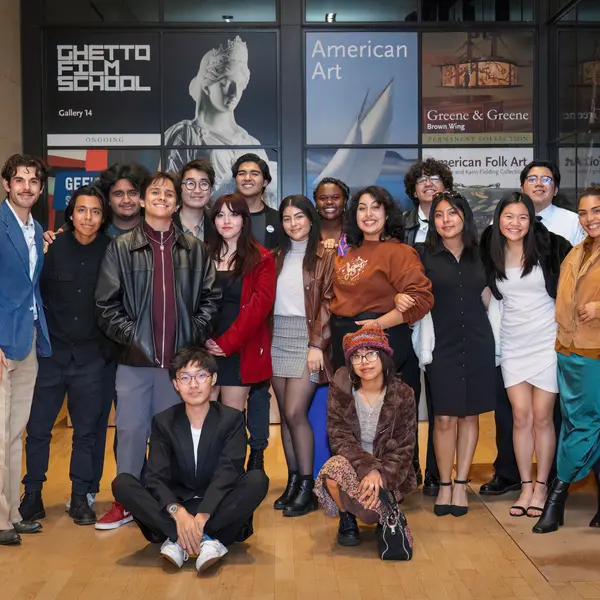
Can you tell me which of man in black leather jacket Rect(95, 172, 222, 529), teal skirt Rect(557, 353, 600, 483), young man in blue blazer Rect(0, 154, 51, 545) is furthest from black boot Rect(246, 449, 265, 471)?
teal skirt Rect(557, 353, 600, 483)

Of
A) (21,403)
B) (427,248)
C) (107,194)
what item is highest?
(107,194)

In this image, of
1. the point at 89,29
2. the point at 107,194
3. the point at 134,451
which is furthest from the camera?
the point at 89,29

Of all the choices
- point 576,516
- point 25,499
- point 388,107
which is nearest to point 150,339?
point 25,499

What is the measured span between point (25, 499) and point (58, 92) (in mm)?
5593

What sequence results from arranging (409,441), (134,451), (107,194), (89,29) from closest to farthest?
1. (409,441)
2. (134,451)
3. (107,194)
4. (89,29)

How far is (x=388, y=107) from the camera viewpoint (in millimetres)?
9109

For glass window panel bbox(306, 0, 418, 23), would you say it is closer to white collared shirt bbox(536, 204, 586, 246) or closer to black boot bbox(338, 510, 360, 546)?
white collared shirt bbox(536, 204, 586, 246)

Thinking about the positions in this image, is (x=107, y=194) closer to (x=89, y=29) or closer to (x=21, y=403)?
(x=21, y=403)

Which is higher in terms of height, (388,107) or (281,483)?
(388,107)

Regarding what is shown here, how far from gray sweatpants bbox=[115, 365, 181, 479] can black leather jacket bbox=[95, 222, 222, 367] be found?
0.08 metres

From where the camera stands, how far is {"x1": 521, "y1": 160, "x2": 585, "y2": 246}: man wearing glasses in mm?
4902

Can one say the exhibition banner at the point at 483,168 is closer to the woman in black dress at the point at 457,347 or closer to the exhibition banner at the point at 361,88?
the exhibition banner at the point at 361,88

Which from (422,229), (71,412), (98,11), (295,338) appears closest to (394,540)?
(295,338)

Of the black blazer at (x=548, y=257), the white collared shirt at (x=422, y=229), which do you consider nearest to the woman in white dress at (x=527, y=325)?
the black blazer at (x=548, y=257)
